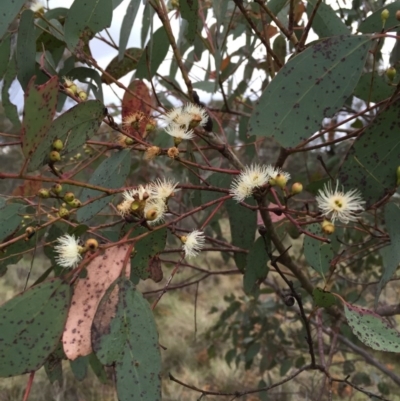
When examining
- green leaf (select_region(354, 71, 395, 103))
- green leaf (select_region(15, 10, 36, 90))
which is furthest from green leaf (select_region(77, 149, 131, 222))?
green leaf (select_region(354, 71, 395, 103))

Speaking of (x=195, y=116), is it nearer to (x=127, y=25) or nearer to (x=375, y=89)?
(x=127, y=25)

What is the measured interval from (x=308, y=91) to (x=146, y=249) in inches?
12.8

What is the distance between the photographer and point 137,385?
45cm

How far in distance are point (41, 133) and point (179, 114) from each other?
0.87 feet

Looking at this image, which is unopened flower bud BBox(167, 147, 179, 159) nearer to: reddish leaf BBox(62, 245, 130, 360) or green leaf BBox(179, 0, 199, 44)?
reddish leaf BBox(62, 245, 130, 360)

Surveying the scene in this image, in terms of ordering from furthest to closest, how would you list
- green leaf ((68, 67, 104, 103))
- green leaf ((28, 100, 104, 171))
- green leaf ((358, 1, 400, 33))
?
green leaf ((68, 67, 104, 103)) → green leaf ((358, 1, 400, 33)) → green leaf ((28, 100, 104, 171))

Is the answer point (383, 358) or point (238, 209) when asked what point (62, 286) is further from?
point (383, 358)

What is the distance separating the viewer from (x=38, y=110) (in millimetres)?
475

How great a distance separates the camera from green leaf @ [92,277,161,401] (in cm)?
45

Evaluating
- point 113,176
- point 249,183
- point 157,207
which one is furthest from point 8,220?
point 249,183

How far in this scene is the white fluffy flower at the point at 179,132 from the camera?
660 millimetres

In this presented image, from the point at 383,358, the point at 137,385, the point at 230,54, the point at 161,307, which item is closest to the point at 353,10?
the point at 230,54

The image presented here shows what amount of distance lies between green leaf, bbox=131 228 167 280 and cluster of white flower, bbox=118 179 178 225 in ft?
0.25

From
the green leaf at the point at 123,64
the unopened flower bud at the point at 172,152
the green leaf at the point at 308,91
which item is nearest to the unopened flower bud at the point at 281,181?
the green leaf at the point at 308,91
